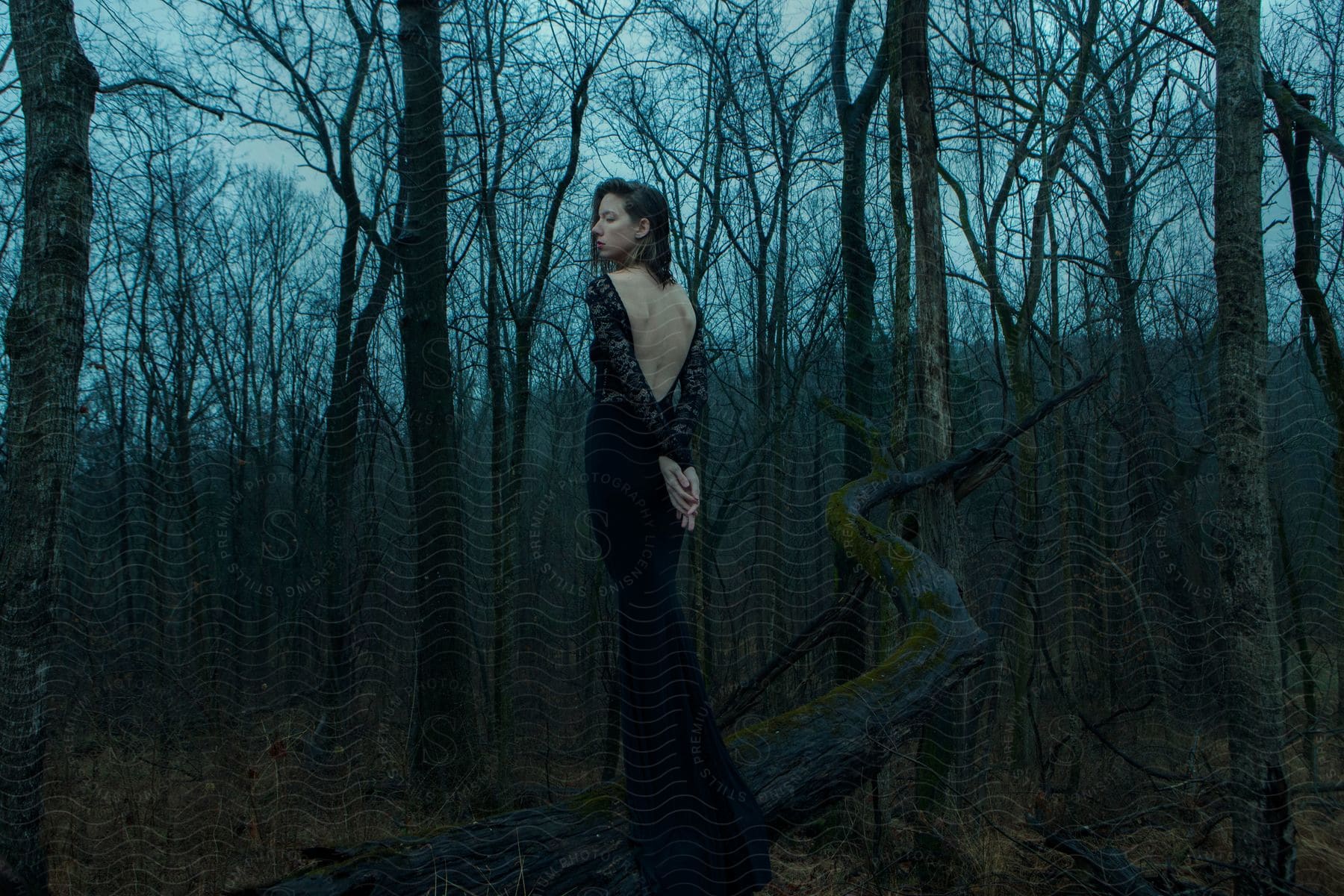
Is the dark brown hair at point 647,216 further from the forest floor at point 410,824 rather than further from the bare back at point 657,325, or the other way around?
the forest floor at point 410,824

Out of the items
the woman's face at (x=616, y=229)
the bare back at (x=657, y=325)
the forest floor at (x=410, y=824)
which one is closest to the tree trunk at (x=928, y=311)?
the forest floor at (x=410, y=824)

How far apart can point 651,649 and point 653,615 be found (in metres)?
0.09

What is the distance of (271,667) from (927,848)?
18.6 ft

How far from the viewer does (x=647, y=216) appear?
8.32ft

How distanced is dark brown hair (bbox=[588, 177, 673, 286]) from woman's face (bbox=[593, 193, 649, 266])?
0.04ft

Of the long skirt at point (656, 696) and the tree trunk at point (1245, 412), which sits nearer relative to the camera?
the long skirt at point (656, 696)

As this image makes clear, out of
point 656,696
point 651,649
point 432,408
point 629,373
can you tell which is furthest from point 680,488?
point 432,408

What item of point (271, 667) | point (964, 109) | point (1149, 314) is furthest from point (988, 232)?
point (271, 667)

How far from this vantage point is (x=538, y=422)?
6.14 meters

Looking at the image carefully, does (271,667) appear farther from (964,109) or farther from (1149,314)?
(1149,314)

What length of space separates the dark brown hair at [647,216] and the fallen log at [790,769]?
140cm

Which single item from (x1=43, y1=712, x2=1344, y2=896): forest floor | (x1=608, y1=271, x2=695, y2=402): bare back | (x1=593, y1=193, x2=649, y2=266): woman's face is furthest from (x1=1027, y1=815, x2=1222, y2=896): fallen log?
(x1=593, y1=193, x2=649, y2=266): woman's face

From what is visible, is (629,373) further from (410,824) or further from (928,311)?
(410,824)

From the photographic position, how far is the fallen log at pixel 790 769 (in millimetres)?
2297
